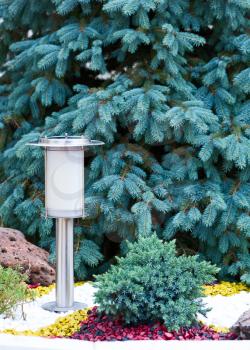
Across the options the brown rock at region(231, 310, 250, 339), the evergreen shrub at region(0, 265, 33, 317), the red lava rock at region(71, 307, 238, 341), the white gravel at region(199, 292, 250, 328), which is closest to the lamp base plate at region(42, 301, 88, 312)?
the evergreen shrub at region(0, 265, 33, 317)

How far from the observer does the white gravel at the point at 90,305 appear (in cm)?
450

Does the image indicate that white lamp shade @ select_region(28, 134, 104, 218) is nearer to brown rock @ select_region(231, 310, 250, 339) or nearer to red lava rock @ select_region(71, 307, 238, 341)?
red lava rock @ select_region(71, 307, 238, 341)

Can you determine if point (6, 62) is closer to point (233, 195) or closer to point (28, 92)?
point (28, 92)

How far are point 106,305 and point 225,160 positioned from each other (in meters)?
2.17

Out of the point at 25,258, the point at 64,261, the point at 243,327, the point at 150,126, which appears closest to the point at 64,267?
the point at 64,261

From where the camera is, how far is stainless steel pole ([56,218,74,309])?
15.9 feet

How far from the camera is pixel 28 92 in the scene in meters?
6.66

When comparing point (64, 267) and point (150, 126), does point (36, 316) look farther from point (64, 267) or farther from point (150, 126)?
point (150, 126)

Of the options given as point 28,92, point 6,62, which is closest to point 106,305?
point 28,92

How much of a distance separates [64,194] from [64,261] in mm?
452

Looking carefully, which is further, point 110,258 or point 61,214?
point 110,258

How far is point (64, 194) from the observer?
4.76 m

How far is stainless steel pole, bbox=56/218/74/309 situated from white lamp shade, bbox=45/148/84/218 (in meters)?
0.09

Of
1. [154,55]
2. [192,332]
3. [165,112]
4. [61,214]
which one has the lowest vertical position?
[192,332]
